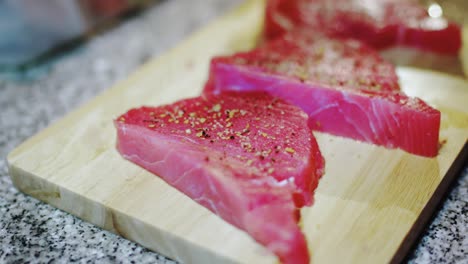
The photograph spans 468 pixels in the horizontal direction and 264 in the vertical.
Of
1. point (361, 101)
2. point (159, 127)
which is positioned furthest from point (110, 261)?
point (361, 101)

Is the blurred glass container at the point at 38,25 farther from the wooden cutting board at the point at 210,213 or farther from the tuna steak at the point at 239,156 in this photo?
the tuna steak at the point at 239,156

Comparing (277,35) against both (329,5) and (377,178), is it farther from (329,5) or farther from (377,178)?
(377,178)

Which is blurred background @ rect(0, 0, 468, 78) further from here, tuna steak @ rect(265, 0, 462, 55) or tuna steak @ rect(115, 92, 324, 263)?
tuna steak @ rect(115, 92, 324, 263)

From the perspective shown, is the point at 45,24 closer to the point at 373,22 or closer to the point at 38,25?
the point at 38,25

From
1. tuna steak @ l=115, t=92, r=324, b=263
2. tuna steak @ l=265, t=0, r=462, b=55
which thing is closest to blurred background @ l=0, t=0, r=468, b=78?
tuna steak @ l=265, t=0, r=462, b=55

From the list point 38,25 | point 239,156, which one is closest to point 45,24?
point 38,25
